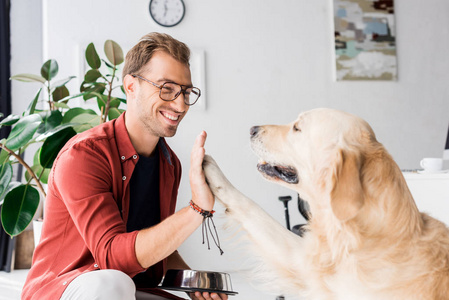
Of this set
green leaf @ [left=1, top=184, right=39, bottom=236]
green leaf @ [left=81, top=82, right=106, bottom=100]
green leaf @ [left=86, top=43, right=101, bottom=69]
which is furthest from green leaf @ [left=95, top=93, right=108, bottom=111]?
green leaf @ [left=1, top=184, right=39, bottom=236]

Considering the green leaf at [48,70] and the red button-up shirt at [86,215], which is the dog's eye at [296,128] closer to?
the red button-up shirt at [86,215]

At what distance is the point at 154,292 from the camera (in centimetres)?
143

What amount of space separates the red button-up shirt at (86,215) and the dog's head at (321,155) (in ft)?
1.37

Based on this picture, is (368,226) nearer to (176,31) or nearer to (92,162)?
(92,162)

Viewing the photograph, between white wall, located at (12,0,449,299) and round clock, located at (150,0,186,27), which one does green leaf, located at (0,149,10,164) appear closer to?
white wall, located at (12,0,449,299)

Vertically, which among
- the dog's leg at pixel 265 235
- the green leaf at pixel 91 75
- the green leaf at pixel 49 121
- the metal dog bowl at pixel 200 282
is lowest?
Answer: the metal dog bowl at pixel 200 282

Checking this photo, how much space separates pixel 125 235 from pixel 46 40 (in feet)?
8.69

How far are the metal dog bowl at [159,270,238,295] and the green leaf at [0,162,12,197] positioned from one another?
40.9 inches

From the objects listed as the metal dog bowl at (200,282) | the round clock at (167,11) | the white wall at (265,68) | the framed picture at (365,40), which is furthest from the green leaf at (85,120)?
the framed picture at (365,40)

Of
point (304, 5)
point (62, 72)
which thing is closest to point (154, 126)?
point (62, 72)

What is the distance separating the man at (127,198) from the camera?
1.16 metres

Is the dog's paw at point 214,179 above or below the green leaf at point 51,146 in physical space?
below

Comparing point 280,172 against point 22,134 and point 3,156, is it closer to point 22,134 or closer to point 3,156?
point 22,134

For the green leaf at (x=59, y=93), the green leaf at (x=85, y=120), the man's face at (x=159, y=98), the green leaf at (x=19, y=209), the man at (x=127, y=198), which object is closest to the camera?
the man at (x=127, y=198)
